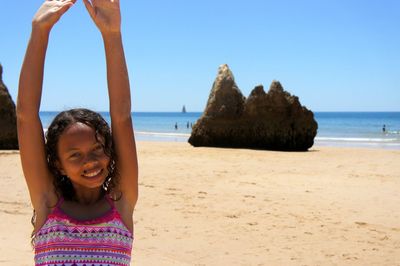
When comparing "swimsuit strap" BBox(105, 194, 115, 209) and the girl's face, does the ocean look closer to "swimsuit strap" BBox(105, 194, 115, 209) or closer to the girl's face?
the girl's face

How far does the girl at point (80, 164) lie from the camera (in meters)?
1.88

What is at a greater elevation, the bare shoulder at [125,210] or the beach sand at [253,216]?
the bare shoulder at [125,210]

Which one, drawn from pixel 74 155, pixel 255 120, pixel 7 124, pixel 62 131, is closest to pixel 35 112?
pixel 62 131

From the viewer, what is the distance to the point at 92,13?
6.93ft

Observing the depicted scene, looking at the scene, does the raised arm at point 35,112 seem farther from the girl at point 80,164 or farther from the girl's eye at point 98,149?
the girl's eye at point 98,149

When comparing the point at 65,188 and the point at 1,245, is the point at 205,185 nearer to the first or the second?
the point at 1,245

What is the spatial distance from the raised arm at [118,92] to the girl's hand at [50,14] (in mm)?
96

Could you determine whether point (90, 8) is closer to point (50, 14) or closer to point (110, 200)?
point (50, 14)

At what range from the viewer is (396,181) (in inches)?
429

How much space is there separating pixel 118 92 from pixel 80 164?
0.36 m

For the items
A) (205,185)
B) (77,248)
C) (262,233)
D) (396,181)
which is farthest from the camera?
(396,181)

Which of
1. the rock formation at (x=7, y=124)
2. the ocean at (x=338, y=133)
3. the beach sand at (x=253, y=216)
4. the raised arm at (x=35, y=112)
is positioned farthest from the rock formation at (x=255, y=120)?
the raised arm at (x=35, y=112)

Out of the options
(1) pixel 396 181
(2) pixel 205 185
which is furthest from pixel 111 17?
(1) pixel 396 181

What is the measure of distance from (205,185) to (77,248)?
27.2 feet
